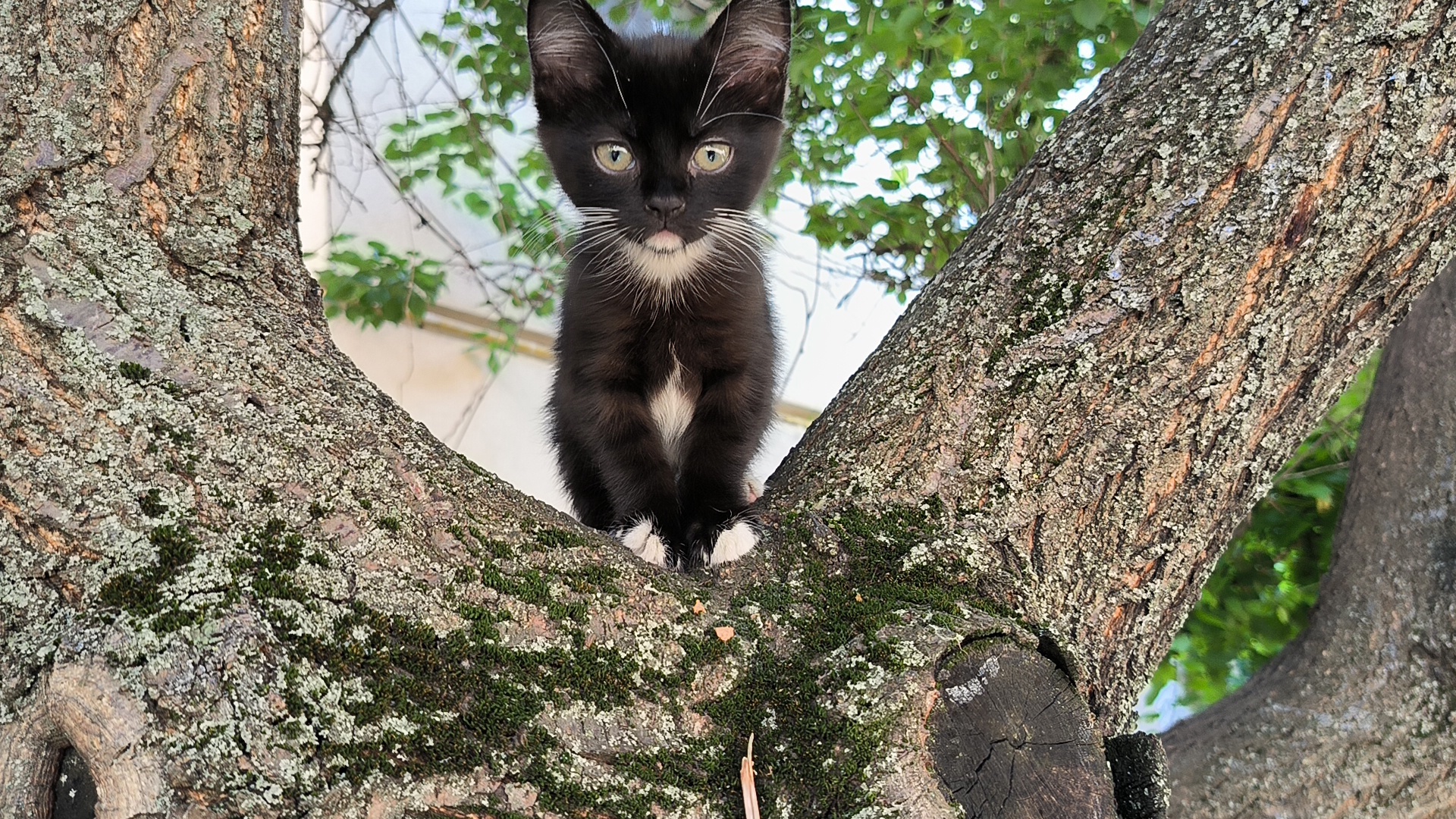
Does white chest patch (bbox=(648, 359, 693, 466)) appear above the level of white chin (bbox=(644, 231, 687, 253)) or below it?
below

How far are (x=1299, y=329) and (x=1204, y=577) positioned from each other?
43 centimetres

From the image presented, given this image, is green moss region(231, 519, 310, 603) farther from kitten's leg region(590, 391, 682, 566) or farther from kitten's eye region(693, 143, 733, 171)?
kitten's eye region(693, 143, 733, 171)

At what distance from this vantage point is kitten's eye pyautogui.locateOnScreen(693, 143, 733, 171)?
2158 millimetres

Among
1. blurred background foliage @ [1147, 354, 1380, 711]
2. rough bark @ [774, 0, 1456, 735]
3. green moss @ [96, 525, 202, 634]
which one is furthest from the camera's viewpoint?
blurred background foliage @ [1147, 354, 1380, 711]

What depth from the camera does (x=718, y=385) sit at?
86.0 inches

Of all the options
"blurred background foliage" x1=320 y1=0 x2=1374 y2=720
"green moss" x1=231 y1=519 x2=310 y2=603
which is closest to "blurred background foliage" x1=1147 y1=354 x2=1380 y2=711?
"blurred background foliage" x1=320 y1=0 x2=1374 y2=720

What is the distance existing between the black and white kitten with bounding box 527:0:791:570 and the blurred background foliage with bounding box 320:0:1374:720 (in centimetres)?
23

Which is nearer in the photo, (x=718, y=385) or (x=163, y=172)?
(x=163, y=172)

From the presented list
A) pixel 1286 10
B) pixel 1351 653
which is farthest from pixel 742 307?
pixel 1351 653

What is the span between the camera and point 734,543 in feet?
5.39

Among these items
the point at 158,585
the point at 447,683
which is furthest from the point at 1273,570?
the point at 158,585

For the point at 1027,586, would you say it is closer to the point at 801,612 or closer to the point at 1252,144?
the point at 801,612

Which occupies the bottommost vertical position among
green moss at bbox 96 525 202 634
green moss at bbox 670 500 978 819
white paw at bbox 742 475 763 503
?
green moss at bbox 670 500 978 819

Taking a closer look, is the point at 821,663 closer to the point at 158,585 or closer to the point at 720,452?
the point at 158,585
